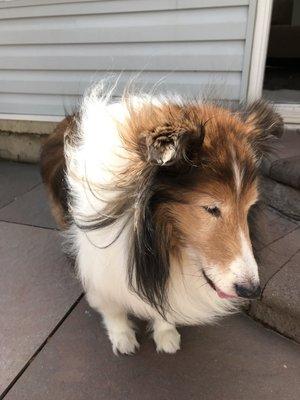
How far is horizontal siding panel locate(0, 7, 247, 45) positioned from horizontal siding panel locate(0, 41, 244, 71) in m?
0.06

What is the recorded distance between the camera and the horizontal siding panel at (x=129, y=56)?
3.15 m

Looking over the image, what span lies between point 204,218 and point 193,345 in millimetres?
975

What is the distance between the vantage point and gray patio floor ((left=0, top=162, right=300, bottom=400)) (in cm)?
184

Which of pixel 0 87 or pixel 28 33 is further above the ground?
pixel 28 33

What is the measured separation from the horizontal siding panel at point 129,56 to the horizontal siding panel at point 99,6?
261 mm

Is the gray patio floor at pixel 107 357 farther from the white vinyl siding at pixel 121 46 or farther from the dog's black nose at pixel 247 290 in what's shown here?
the white vinyl siding at pixel 121 46

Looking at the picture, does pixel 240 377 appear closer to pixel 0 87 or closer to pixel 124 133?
Answer: pixel 124 133

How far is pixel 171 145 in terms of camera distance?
122cm

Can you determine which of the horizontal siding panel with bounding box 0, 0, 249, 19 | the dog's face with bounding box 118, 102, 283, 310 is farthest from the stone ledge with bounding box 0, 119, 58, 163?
the dog's face with bounding box 118, 102, 283, 310

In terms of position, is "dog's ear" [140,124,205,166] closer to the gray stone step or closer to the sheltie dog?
the sheltie dog

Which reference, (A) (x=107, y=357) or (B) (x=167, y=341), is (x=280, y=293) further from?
(A) (x=107, y=357)

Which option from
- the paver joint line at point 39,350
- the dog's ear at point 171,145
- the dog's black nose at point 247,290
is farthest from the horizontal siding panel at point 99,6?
the dog's black nose at point 247,290

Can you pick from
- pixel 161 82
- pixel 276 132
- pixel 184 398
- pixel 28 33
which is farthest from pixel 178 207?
pixel 28 33

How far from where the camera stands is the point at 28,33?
3.66 meters
